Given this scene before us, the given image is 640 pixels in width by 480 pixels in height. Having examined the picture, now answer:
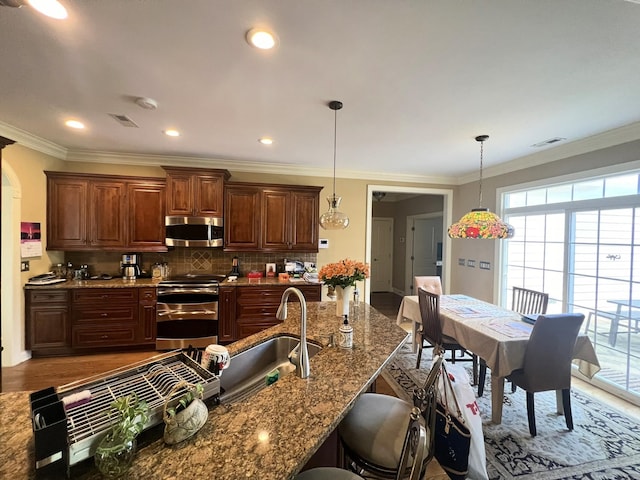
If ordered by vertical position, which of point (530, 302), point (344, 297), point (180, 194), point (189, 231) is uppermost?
point (180, 194)

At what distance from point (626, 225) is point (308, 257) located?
3.76 m

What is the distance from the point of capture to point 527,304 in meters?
3.14

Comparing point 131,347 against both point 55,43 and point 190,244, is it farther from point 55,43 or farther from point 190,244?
point 55,43

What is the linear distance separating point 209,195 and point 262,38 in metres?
2.66

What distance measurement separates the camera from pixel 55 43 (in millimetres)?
1628

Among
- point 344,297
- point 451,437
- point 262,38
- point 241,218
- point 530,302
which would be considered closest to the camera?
point 451,437

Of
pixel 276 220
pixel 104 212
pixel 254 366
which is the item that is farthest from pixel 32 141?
pixel 254 366

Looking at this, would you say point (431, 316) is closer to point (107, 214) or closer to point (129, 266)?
point (129, 266)

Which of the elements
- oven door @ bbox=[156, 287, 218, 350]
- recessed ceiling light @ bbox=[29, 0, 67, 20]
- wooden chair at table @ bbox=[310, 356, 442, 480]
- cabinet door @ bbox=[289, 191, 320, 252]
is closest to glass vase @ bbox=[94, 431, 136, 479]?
wooden chair at table @ bbox=[310, 356, 442, 480]

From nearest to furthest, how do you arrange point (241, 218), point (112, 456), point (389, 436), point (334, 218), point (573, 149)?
point (112, 456) → point (389, 436) → point (334, 218) → point (573, 149) → point (241, 218)

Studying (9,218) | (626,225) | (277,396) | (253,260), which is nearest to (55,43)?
(277,396)

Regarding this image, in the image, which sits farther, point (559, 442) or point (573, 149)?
point (573, 149)

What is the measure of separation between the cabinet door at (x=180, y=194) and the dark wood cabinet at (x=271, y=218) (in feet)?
1.57

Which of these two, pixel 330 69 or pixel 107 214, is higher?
Answer: pixel 330 69
